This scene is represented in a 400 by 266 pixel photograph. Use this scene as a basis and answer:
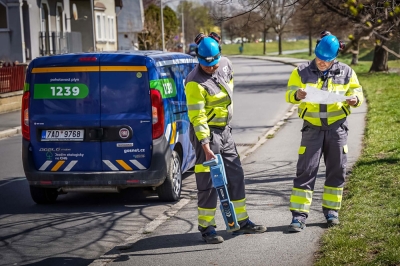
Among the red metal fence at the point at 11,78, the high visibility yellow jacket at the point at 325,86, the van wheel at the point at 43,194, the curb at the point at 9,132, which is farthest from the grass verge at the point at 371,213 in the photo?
the red metal fence at the point at 11,78

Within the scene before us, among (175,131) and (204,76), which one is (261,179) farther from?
(204,76)

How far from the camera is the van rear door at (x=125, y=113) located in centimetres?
902

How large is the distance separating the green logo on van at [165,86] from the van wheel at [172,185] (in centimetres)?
76

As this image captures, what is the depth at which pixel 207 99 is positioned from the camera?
7.02 meters

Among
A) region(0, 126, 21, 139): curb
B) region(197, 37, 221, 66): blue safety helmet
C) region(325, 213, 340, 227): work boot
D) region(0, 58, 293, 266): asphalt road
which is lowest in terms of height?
region(0, 126, 21, 139): curb

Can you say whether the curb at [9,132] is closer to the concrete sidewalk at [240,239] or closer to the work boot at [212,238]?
the concrete sidewalk at [240,239]

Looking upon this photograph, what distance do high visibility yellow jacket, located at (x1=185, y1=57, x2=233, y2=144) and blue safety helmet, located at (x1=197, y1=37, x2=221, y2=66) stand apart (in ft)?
0.50

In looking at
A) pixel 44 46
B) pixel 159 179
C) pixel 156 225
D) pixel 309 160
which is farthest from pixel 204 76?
pixel 44 46

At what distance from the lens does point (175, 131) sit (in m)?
9.62

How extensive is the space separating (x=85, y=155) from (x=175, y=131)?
1191 millimetres

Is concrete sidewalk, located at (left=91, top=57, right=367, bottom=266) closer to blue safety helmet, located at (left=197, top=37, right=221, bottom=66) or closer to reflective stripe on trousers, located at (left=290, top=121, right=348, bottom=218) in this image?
reflective stripe on trousers, located at (left=290, top=121, right=348, bottom=218)

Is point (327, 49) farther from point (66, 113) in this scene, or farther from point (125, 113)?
point (66, 113)

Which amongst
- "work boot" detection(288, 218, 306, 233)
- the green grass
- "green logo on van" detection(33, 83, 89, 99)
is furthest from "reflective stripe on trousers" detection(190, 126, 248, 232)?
"green logo on van" detection(33, 83, 89, 99)

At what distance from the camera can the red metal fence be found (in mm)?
24422
